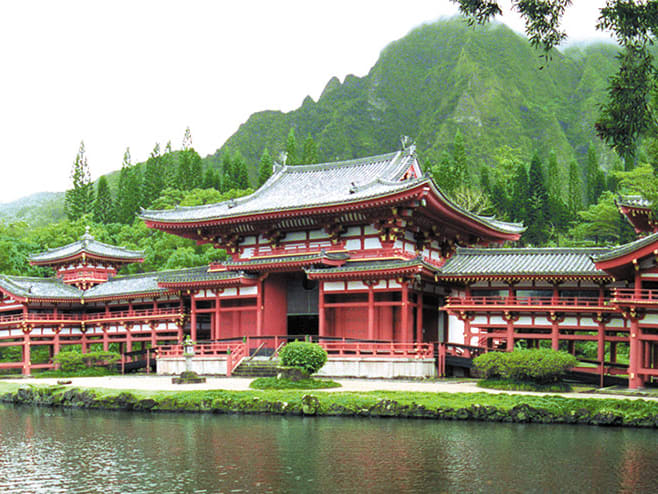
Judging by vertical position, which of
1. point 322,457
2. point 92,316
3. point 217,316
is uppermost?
point 217,316

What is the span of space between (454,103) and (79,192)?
73444 mm

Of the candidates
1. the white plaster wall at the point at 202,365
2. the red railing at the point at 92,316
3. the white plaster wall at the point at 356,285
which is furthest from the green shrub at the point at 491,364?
the red railing at the point at 92,316

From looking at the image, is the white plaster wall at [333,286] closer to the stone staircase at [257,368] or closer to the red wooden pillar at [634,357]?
the stone staircase at [257,368]

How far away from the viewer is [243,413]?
22.7 m

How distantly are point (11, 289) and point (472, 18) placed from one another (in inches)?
1326

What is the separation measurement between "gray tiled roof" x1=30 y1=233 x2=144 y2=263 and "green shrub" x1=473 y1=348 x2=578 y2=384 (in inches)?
1193

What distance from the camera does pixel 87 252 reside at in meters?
47.5

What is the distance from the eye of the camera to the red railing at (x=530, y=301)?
101ft

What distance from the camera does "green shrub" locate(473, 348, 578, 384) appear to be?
2523cm

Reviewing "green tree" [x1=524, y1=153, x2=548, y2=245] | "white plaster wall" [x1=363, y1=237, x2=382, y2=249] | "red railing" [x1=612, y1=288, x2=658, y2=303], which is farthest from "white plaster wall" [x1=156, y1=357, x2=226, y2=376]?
"green tree" [x1=524, y1=153, x2=548, y2=245]

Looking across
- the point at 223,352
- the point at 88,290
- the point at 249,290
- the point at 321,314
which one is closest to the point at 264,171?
the point at 88,290

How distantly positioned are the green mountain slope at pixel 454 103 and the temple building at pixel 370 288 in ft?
270

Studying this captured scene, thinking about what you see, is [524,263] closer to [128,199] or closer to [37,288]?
[37,288]

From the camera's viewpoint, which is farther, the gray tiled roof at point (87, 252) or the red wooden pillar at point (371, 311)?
the gray tiled roof at point (87, 252)
